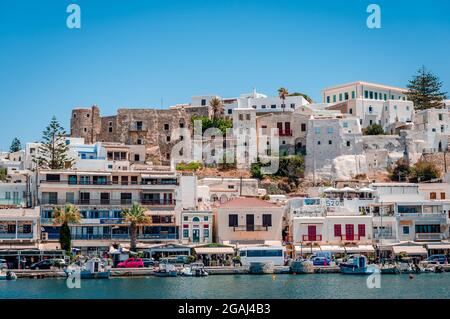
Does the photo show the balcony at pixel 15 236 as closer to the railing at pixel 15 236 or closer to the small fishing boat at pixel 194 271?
the railing at pixel 15 236

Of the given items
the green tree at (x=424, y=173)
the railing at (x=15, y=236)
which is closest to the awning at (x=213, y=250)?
the railing at (x=15, y=236)

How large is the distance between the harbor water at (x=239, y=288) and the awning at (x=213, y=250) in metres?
3.70

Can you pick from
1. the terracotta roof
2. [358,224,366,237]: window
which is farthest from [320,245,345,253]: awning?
the terracotta roof

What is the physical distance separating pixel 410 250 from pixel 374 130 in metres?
31.3

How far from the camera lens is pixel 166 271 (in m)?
49.2

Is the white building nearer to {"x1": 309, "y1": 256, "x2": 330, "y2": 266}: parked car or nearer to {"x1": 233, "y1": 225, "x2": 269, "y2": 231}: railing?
{"x1": 233, "y1": 225, "x2": 269, "y2": 231}: railing

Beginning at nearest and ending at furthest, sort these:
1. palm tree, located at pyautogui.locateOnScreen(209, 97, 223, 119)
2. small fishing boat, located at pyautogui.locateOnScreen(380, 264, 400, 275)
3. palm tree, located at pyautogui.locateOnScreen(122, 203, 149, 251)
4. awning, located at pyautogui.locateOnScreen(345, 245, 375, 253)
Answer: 1. small fishing boat, located at pyautogui.locateOnScreen(380, 264, 400, 275)
2. palm tree, located at pyautogui.locateOnScreen(122, 203, 149, 251)
3. awning, located at pyautogui.locateOnScreen(345, 245, 375, 253)
4. palm tree, located at pyautogui.locateOnScreen(209, 97, 223, 119)

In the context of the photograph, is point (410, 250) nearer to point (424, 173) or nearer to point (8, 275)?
point (424, 173)

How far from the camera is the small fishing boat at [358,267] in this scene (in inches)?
1967

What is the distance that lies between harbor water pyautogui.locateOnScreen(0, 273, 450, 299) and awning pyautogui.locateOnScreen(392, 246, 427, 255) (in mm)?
4217

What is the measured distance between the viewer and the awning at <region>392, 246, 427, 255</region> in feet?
178
